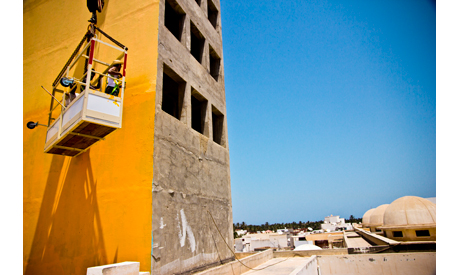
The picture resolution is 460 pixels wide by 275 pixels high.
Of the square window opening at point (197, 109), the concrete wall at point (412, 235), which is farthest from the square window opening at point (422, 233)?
the square window opening at point (197, 109)

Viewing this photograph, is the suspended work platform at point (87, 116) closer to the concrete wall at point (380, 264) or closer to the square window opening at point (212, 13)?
the square window opening at point (212, 13)

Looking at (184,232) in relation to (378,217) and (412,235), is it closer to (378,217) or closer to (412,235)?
(412,235)

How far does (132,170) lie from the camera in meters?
7.69

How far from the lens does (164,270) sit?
7332mm

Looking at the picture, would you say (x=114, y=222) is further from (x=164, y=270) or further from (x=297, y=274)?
(x=297, y=274)

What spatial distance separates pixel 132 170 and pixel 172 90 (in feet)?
20.9

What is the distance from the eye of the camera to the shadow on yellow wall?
24.8 ft

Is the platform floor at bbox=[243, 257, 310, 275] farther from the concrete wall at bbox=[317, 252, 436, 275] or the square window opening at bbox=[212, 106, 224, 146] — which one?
the square window opening at bbox=[212, 106, 224, 146]

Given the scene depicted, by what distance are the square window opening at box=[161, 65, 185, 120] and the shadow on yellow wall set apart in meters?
3.85

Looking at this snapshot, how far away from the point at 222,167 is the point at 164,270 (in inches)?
230

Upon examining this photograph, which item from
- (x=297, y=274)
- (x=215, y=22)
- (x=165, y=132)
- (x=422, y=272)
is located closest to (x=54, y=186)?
(x=165, y=132)

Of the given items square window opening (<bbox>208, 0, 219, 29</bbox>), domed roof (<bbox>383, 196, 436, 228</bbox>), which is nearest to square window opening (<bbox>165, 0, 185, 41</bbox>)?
square window opening (<bbox>208, 0, 219, 29</bbox>)

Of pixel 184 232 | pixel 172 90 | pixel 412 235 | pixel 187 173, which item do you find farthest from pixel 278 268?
pixel 412 235

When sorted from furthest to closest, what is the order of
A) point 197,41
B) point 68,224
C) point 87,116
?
1. point 197,41
2. point 68,224
3. point 87,116
